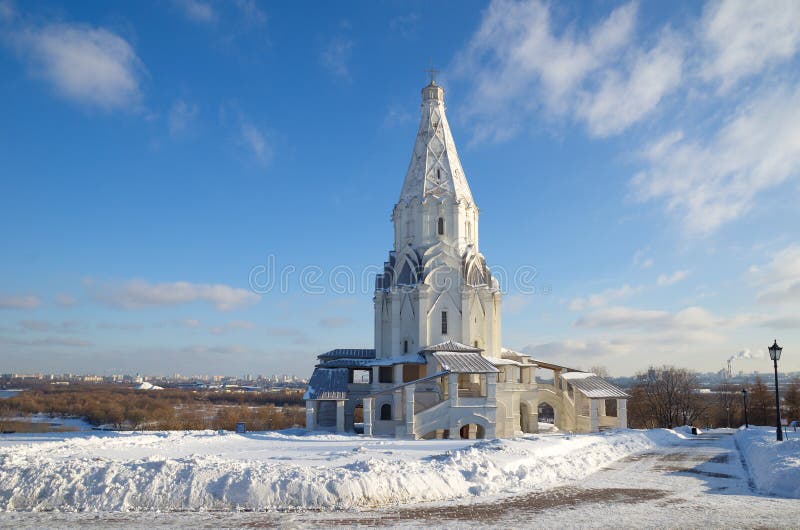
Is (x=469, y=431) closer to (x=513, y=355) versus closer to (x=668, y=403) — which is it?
(x=513, y=355)

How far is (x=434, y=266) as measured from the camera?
3641 cm

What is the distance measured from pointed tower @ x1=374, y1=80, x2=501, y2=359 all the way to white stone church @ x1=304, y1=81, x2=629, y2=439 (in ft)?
0.21

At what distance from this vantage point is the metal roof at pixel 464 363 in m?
29.6

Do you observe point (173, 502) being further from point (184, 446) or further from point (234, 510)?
point (184, 446)

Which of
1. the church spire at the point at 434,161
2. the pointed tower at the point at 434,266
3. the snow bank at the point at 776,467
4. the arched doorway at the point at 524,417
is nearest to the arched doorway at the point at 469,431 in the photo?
the arched doorway at the point at 524,417

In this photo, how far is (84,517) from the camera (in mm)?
10727

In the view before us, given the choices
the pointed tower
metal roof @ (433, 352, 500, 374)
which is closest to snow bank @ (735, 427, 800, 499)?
metal roof @ (433, 352, 500, 374)

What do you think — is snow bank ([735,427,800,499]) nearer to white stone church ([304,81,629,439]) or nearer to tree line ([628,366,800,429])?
white stone church ([304,81,629,439])

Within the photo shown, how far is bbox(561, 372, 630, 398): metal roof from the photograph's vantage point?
34.5m

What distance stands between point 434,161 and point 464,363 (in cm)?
1416

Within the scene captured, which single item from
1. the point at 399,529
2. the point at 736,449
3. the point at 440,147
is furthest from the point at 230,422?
the point at 399,529

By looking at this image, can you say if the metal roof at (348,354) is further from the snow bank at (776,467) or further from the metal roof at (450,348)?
the snow bank at (776,467)

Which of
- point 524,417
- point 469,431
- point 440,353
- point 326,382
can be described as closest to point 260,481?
point 440,353

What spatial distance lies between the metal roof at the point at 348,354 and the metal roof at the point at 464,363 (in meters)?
8.14
